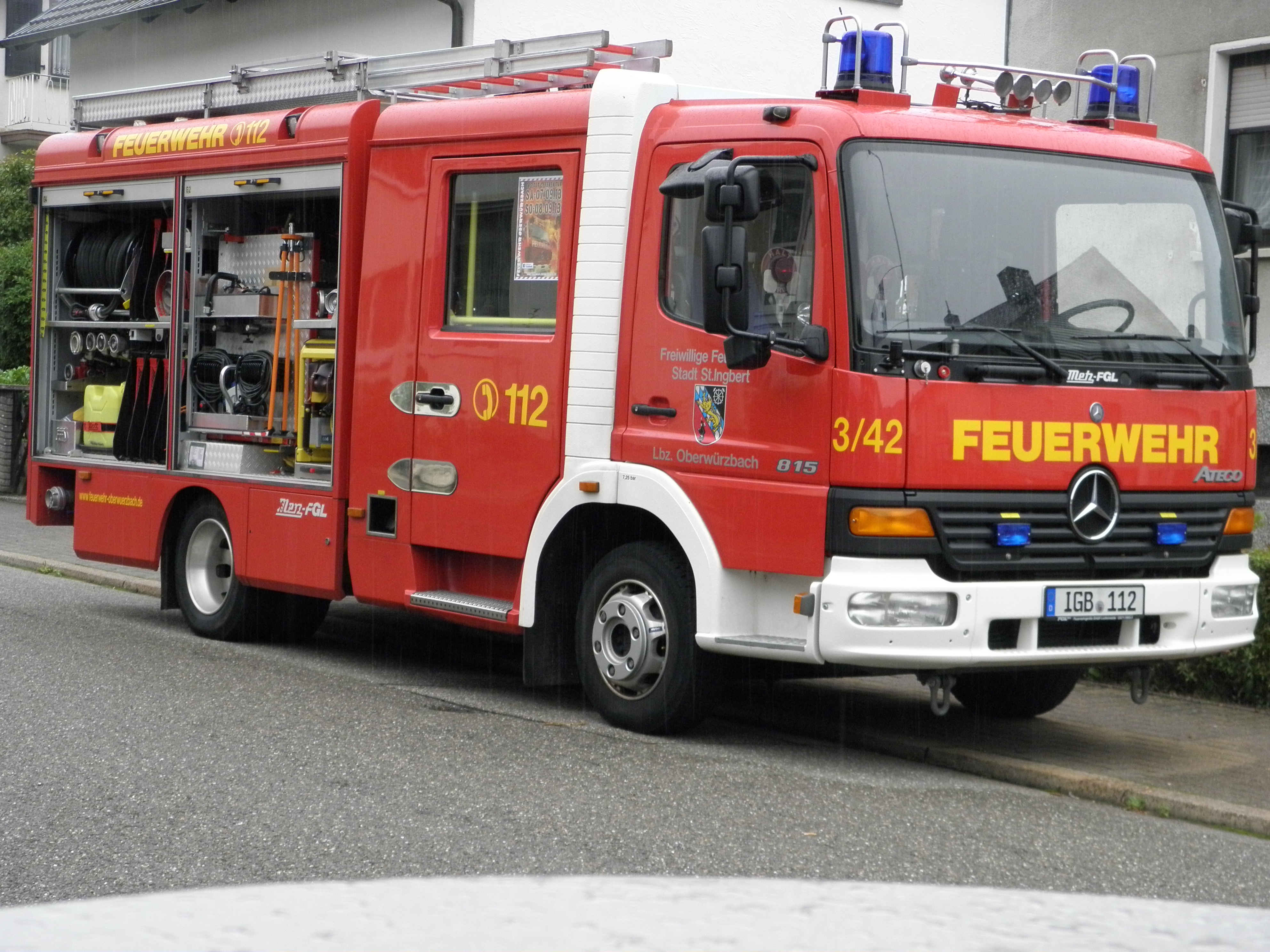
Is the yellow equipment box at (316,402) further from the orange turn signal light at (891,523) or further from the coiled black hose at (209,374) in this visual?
the orange turn signal light at (891,523)

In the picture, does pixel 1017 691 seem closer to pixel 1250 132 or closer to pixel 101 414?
pixel 101 414

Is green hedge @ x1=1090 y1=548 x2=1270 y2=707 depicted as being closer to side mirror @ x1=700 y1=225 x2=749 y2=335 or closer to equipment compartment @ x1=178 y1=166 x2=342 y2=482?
side mirror @ x1=700 y1=225 x2=749 y2=335

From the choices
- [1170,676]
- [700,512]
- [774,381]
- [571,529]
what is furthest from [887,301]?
[1170,676]

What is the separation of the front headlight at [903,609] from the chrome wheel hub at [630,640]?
1041 millimetres

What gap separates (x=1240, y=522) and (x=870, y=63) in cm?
246

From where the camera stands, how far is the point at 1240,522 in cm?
732

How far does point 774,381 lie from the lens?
6.85m

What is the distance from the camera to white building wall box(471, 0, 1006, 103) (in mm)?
16547

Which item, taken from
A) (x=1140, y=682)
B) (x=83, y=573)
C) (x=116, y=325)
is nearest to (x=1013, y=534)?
(x=1140, y=682)

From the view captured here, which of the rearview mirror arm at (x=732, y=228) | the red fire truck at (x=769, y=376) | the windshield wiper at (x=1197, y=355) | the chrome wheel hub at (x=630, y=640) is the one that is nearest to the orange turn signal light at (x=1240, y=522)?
the red fire truck at (x=769, y=376)

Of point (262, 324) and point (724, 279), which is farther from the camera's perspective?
point (262, 324)

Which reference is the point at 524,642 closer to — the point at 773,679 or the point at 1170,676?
the point at 773,679

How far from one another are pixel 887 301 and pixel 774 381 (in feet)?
1.78

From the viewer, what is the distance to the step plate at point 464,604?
8039mm
